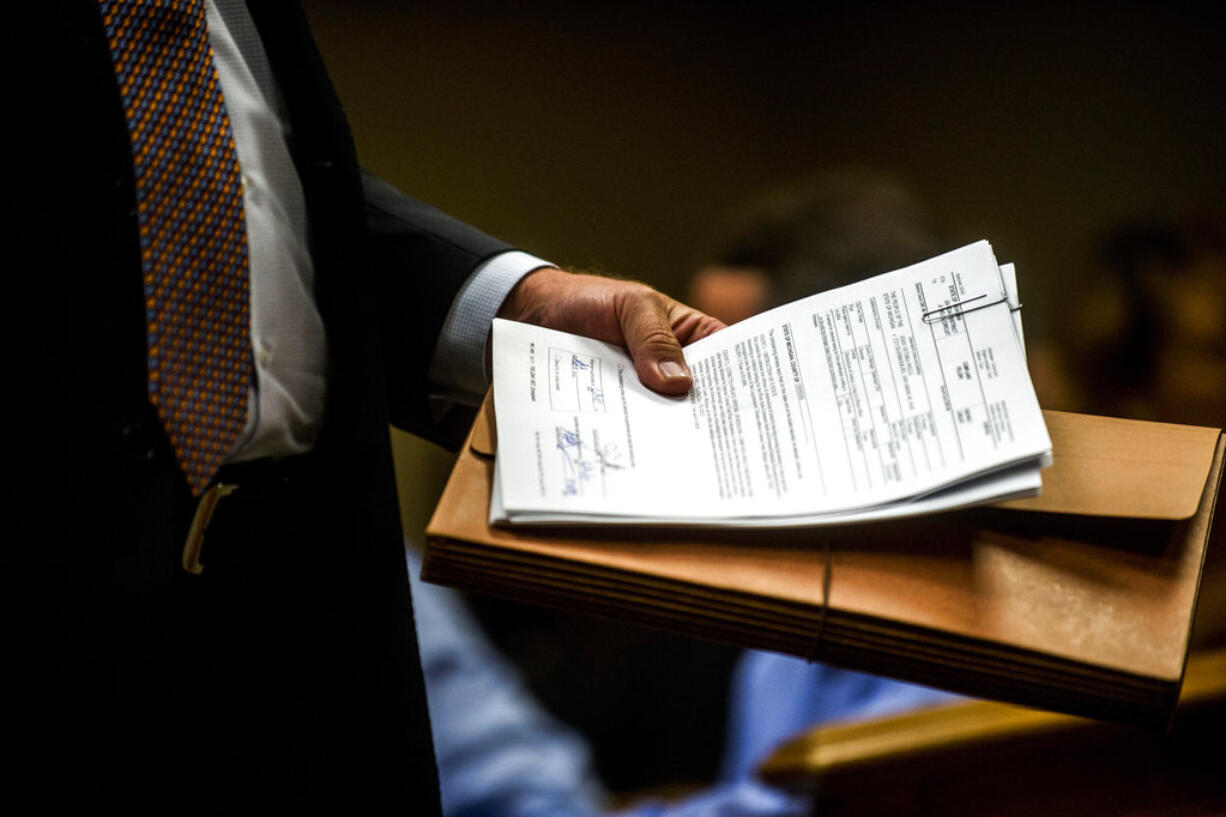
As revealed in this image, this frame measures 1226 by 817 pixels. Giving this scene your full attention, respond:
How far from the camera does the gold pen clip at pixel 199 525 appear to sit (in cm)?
60

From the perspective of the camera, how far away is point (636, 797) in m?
1.29

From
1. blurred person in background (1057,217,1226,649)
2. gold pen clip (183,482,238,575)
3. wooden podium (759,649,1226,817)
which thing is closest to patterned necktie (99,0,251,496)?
gold pen clip (183,482,238,575)

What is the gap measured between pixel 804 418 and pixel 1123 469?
0.18 m

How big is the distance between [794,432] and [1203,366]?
1239 millimetres

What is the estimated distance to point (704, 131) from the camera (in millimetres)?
2174

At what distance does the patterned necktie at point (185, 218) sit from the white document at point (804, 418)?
21cm

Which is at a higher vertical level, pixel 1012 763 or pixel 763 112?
pixel 763 112

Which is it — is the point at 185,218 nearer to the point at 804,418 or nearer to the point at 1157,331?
the point at 804,418

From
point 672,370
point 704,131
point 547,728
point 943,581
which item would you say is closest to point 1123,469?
point 943,581

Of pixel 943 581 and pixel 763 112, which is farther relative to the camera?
pixel 763 112

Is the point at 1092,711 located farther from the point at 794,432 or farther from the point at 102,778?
the point at 102,778

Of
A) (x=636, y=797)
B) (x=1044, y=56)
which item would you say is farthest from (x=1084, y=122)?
(x=636, y=797)
